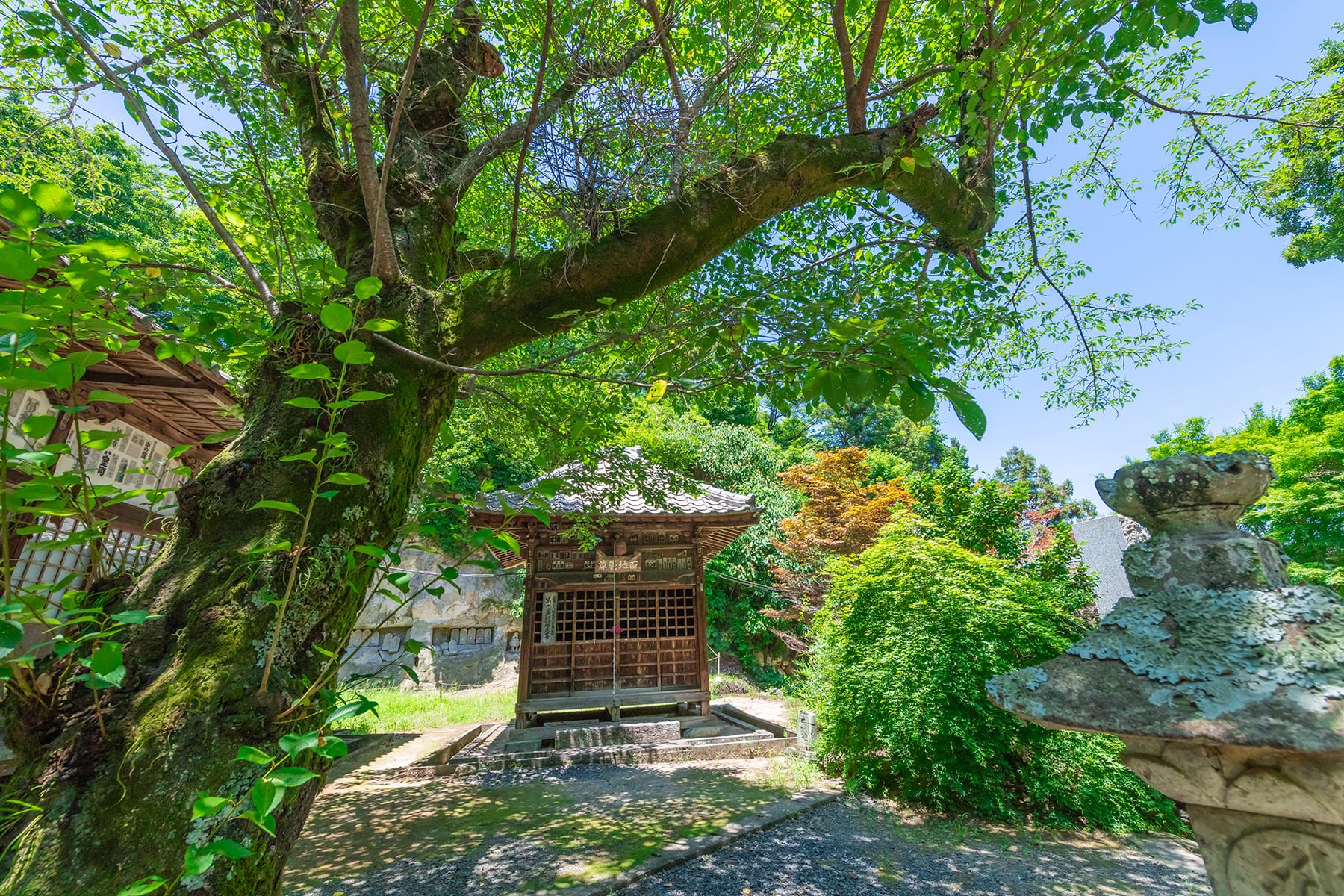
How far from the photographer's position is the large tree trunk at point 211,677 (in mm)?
1056

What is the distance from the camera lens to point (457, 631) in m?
16.7

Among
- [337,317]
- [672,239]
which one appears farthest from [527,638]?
[337,317]

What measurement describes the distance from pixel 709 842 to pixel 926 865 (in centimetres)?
148

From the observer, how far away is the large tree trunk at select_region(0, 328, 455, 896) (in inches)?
41.6

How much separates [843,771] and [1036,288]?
5074 mm

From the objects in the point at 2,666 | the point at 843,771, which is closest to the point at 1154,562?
the point at 2,666

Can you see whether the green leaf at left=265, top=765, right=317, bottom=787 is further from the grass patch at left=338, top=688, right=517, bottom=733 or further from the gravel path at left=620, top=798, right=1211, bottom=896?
the grass patch at left=338, top=688, right=517, bottom=733

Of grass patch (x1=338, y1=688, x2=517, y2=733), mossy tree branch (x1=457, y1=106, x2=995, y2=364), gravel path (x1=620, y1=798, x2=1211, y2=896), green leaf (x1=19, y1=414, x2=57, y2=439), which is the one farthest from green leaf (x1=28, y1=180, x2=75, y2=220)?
grass patch (x1=338, y1=688, x2=517, y2=733)

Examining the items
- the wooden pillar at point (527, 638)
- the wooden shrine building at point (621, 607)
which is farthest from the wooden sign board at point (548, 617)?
the wooden pillar at point (527, 638)

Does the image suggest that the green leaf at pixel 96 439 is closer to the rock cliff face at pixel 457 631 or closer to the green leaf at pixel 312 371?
the green leaf at pixel 312 371

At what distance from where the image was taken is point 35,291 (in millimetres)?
920

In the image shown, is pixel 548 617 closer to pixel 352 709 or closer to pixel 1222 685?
pixel 352 709

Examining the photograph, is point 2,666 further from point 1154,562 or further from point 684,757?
point 684,757

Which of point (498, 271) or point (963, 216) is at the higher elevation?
point (963, 216)
